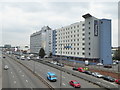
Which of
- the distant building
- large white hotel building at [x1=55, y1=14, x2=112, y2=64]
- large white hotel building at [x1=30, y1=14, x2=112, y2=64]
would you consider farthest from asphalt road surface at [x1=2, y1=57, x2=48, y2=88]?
the distant building

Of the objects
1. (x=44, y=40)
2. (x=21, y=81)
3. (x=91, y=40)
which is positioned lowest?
(x=21, y=81)

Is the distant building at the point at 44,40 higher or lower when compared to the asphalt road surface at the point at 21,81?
higher

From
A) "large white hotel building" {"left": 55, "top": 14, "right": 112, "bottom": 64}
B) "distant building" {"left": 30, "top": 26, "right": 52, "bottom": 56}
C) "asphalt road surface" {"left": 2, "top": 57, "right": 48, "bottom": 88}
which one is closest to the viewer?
"asphalt road surface" {"left": 2, "top": 57, "right": 48, "bottom": 88}

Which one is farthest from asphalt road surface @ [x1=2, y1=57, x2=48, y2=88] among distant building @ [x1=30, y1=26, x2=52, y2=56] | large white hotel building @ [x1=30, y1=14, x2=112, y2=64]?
distant building @ [x1=30, y1=26, x2=52, y2=56]

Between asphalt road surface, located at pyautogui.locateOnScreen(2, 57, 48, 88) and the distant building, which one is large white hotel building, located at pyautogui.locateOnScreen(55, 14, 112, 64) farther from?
the distant building

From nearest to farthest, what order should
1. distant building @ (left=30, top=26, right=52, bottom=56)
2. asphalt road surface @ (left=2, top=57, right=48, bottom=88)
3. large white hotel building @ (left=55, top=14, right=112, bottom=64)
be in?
asphalt road surface @ (left=2, top=57, right=48, bottom=88), large white hotel building @ (left=55, top=14, right=112, bottom=64), distant building @ (left=30, top=26, right=52, bottom=56)

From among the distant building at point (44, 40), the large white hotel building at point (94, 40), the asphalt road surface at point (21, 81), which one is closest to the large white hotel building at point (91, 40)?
the large white hotel building at point (94, 40)

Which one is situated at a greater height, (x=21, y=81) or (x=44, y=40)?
(x=44, y=40)

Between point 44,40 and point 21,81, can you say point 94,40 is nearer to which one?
point 21,81

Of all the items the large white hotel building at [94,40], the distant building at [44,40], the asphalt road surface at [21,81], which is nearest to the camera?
the asphalt road surface at [21,81]

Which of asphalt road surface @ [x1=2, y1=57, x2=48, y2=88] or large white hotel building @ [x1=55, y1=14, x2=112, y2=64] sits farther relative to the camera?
large white hotel building @ [x1=55, y1=14, x2=112, y2=64]

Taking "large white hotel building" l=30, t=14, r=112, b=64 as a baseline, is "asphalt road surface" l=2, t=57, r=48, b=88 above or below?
below

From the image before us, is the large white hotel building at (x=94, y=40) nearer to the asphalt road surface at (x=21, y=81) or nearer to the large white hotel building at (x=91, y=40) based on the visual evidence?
the large white hotel building at (x=91, y=40)

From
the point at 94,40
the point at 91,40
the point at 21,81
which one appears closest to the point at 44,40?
the point at 91,40
